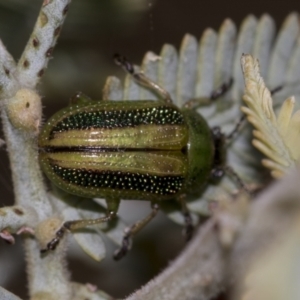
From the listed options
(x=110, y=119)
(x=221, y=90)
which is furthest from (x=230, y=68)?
(x=110, y=119)

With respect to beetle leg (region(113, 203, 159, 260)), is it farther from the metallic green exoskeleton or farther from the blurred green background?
the blurred green background

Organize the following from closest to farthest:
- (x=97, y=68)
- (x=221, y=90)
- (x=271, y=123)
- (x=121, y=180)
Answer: (x=271, y=123)
(x=121, y=180)
(x=221, y=90)
(x=97, y=68)

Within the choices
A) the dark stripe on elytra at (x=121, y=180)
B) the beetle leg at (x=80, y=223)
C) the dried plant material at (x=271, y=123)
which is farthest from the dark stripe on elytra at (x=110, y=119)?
the dried plant material at (x=271, y=123)

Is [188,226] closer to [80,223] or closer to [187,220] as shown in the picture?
[187,220]

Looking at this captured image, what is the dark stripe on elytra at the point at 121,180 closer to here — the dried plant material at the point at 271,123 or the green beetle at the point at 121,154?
the green beetle at the point at 121,154

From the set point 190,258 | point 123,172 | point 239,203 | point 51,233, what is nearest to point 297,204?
point 239,203

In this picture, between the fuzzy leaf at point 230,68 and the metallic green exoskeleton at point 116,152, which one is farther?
Result: the fuzzy leaf at point 230,68
